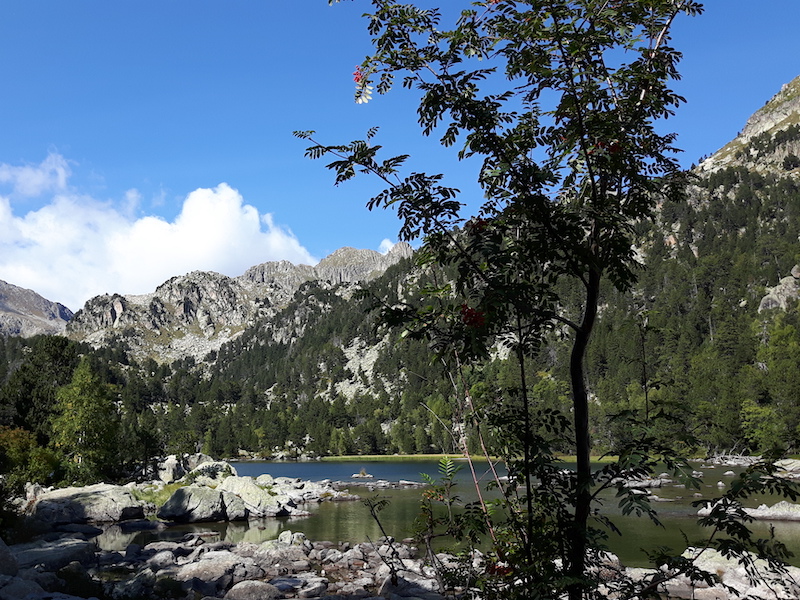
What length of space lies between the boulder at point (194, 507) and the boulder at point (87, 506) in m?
2.83

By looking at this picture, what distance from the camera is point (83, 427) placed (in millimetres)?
54875

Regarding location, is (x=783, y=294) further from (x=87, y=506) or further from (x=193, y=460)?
(x=87, y=506)

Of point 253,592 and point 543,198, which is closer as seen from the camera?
point 543,198

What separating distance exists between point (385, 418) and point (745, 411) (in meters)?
117

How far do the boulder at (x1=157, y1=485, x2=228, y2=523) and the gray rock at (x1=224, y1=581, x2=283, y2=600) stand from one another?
26.6 meters

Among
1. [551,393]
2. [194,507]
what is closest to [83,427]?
[194,507]

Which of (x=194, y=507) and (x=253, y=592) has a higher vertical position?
(x=253, y=592)

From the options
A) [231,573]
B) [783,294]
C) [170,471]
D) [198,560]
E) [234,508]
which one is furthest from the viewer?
[783,294]

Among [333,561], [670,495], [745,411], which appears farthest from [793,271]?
[333,561]

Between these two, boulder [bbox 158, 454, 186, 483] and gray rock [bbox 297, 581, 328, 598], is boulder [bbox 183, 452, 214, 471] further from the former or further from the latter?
gray rock [bbox 297, 581, 328, 598]

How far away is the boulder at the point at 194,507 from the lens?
46.6 m

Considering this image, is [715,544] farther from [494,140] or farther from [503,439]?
[494,140]

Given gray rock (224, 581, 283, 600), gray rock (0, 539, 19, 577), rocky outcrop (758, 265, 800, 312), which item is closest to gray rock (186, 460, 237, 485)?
gray rock (224, 581, 283, 600)

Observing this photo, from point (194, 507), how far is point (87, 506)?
347 inches
